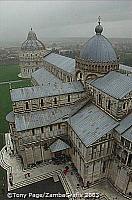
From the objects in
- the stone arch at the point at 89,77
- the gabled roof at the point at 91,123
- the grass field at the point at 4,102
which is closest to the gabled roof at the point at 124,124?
the gabled roof at the point at 91,123

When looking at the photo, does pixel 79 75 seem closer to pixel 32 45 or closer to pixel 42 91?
pixel 42 91

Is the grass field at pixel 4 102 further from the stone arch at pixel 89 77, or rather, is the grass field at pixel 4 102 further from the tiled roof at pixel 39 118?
the stone arch at pixel 89 77

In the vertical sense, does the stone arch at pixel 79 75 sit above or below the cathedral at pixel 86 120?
above

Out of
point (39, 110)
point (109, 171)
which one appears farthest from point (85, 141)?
point (39, 110)

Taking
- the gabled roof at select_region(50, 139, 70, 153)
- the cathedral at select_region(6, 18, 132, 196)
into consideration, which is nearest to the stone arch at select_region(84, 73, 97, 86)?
the cathedral at select_region(6, 18, 132, 196)

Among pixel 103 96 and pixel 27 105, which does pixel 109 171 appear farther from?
pixel 27 105

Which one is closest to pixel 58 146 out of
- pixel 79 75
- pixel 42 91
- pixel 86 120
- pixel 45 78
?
pixel 86 120
